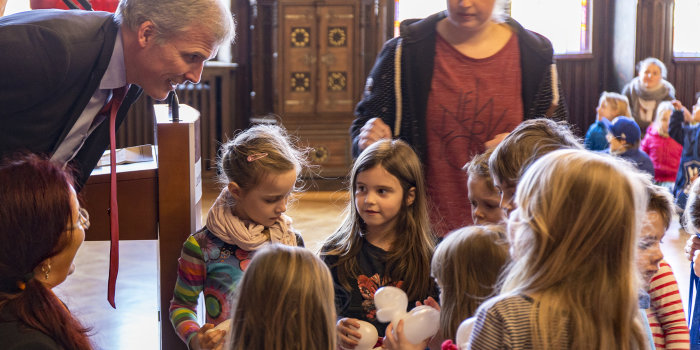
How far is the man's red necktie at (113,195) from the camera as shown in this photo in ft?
6.79

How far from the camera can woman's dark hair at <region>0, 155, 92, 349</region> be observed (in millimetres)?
1520

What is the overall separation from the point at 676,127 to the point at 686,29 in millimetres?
2711

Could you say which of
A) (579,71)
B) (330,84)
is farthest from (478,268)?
(579,71)

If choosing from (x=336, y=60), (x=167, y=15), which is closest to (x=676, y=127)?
(x=336, y=60)

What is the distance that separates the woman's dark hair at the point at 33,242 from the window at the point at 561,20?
832 cm

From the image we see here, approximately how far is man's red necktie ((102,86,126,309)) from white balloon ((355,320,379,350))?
2.05 feet

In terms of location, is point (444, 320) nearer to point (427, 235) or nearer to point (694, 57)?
point (427, 235)

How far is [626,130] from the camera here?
6.11m

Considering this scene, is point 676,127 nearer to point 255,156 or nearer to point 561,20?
point 561,20

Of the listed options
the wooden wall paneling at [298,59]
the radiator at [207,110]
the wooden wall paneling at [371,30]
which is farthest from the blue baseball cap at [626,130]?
the radiator at [207,110]

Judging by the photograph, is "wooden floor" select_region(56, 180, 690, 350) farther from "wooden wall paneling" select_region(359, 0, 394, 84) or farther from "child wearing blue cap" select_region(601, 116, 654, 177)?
"wooden wall paneling" select_region(359, 0, 394, 84)

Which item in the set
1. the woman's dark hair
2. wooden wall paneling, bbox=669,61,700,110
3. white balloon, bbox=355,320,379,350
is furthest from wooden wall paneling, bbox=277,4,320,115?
the woman's dark hair

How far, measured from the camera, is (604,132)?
6.55 meters

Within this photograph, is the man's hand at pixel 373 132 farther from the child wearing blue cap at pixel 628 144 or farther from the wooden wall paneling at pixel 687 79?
the wooden wall paneling at pixel 687 79
